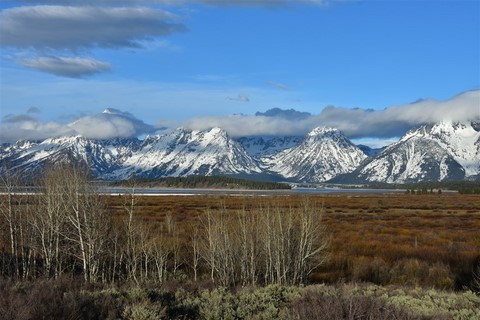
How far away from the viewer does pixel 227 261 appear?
24.6 meters

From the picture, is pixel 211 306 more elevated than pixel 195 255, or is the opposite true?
pixel 211 306

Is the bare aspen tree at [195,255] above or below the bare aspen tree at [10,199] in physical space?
below

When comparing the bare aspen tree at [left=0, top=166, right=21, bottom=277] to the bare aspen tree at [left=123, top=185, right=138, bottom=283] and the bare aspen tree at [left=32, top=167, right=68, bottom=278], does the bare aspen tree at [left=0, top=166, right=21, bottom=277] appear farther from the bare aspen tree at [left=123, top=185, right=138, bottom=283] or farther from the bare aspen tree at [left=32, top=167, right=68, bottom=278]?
the bare aspen tree at [left=123, top=185, right=138, bottom=283]

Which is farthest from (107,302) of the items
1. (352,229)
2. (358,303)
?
(352,229)

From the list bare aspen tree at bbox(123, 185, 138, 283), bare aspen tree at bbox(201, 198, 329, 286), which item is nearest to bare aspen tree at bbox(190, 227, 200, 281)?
bare aspen tree at bbox(201, 198, 329, 286)

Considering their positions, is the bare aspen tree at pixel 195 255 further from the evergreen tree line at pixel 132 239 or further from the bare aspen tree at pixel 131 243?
the bare aspen tree at pixel 131 243

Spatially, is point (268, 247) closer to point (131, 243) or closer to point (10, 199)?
point (131, 243)

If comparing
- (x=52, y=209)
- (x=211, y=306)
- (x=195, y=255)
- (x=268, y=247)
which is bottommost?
(x=195, y=255)

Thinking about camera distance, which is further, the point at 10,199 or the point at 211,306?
the point at 10,199

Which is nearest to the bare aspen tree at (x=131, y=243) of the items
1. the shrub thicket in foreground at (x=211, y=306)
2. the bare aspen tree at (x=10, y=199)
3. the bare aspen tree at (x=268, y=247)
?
the bare aspen tree at (x=268, y=247)

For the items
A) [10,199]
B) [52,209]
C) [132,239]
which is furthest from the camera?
[132,239]

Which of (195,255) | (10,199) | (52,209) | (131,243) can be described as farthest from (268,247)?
(10,199)

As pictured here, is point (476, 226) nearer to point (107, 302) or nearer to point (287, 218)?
point (287, 218)

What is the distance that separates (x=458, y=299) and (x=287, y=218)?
11.6 metres
